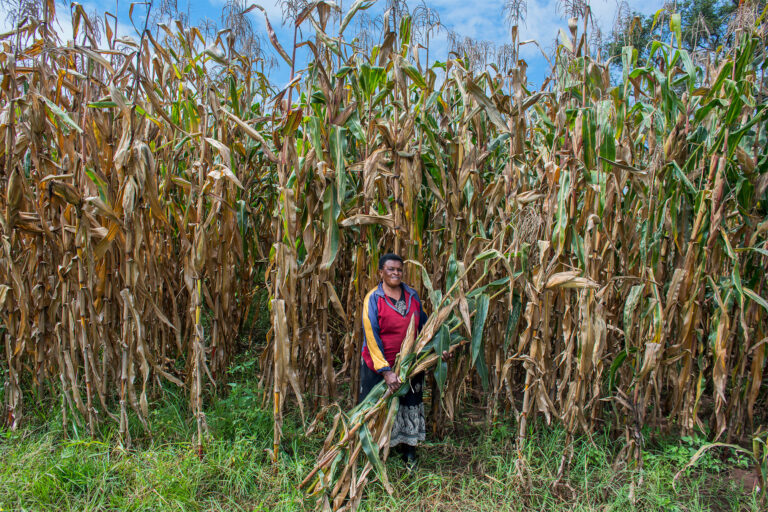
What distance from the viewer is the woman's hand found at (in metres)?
2.42

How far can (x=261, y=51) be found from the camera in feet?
12.6

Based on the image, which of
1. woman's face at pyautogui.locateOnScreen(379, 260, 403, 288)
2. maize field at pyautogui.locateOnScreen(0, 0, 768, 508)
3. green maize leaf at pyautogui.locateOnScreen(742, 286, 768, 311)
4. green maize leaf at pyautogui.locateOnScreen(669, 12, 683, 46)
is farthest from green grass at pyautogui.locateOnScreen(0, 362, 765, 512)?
green maize leaf at pyautogui.locateOnScreen(669, 12, 683, 46)

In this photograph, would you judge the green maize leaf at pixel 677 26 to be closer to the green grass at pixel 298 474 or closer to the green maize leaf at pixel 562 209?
the green maize leaf at pixel 562 209

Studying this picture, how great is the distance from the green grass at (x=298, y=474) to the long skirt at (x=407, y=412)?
144mm

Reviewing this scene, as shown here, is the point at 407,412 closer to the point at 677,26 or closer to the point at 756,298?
the point at 756,298

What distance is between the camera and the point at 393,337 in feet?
8.79

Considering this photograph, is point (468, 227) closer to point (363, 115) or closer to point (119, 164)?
point (363, 115)

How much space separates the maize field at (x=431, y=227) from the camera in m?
2.32

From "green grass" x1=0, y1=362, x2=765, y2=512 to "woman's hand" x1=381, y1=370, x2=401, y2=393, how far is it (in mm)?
529

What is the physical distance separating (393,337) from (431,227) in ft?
2.35

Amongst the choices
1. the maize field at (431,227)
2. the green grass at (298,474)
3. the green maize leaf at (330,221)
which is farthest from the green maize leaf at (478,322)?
the green maize leaf at (330,221)

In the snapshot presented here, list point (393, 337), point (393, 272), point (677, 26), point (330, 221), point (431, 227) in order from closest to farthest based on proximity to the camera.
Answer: point (677, 26) < point (330, 221) < point (393, 272) < point (393, 337) < point (431, 227)

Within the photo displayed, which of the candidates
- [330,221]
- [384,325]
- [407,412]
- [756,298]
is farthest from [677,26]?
[407,412]

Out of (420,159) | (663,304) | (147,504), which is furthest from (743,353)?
(147,504)
